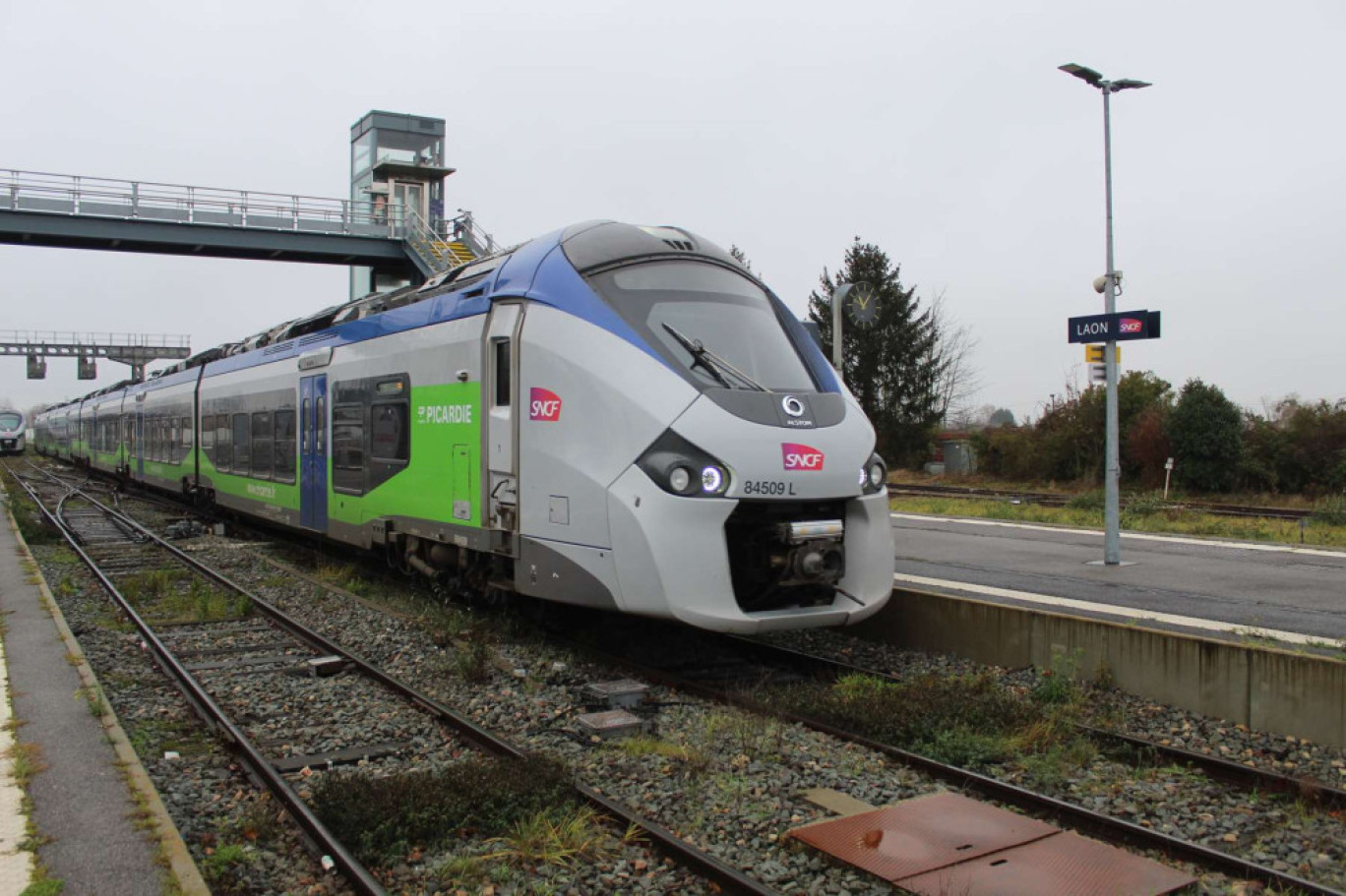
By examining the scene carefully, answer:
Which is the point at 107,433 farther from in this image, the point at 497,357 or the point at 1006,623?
the point at 1006,623

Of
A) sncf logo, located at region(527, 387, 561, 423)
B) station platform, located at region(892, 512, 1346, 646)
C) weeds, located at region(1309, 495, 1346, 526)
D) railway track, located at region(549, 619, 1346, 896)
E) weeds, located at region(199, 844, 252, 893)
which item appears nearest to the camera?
weeds, located at region(199, 844, 252, 893)

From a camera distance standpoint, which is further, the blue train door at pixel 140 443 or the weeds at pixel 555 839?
the blue train door at pixel 140 443

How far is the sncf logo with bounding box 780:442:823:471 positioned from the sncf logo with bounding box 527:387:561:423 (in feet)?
5.74

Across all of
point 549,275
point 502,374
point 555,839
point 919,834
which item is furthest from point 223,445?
point 919,834

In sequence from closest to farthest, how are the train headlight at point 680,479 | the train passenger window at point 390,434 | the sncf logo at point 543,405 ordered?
1. the train headlight at point 680,479
2. the sncf logo at point 543,405
3. the train passenger window at point 390,434

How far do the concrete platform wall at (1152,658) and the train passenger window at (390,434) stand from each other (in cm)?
497

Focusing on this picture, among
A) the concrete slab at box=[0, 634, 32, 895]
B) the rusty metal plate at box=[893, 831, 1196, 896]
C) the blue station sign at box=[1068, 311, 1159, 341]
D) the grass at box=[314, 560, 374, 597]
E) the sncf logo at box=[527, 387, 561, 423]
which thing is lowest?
the rusty metal plate at box=[893, 831, 1196, 896]

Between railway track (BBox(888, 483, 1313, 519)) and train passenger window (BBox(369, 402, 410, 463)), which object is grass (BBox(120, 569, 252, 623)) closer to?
train passenger window (BBox(369, 402, 410, 463))

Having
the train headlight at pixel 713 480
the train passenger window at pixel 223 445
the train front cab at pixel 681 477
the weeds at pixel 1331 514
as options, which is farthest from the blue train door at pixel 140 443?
the weeds at pixel 1331 514

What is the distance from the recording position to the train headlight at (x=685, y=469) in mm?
7008

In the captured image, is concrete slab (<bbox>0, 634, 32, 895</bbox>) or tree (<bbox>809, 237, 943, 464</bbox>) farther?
tree (<bbox>809, 237, 943, 464</bbox>)

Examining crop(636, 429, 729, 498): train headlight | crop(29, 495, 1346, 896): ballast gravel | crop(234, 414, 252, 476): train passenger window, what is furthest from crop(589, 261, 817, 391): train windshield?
crop(234, 414, 252, 476): train passenger window

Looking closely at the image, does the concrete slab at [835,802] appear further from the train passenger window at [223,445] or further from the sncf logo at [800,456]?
the train passenger window at [223,445]

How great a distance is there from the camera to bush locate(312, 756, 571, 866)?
16.1 feet
